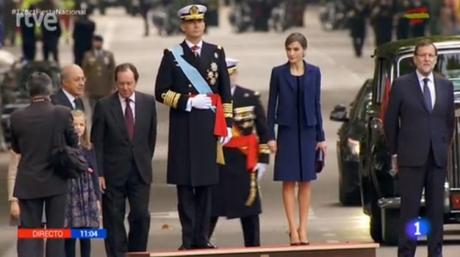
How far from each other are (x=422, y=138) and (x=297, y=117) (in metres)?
1.16

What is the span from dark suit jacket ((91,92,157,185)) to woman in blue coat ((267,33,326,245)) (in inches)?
42.2

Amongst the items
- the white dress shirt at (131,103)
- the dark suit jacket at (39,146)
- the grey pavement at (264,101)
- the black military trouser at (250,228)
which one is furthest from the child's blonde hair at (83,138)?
the grey pavement at (264,101)

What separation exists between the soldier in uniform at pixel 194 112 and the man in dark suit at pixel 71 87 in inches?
28.2

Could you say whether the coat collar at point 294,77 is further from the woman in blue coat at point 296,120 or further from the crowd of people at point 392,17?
the crowd of people at point 392,17

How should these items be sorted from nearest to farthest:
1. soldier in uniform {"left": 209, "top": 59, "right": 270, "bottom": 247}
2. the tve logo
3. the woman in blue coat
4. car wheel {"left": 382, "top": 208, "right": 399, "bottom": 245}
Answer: the woman in blue coat < soldier in uniform {"left": 209, "top": 59, "right": 270, "bottom": 247} < car wheel {"left": 382, "top": 208, "right": 399, "bottom": 245} < the tve logo

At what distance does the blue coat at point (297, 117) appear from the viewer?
53.5 feet

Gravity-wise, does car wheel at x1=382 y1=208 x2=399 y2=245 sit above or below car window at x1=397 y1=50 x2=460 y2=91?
below

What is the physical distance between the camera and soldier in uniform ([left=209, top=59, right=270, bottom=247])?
17.0 m

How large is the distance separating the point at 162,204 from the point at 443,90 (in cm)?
864

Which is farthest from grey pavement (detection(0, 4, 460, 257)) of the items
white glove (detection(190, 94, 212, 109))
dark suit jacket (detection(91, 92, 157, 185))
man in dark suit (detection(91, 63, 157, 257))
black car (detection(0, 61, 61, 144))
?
white glove (detection(190, 94, 212, 109))

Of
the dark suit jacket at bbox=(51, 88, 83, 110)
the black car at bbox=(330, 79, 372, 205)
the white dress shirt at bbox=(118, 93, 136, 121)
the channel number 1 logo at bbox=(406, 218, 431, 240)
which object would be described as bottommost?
the black car at bbox=(330, 79, 372, 205)

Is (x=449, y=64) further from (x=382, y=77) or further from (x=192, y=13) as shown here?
(x=192, y=13)

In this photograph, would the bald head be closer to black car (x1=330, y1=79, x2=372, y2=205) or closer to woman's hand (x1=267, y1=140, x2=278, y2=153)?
woman's hand (x1=267, y1=140, x2=278, y2=153)

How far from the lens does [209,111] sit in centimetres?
1582
